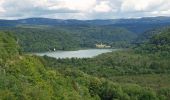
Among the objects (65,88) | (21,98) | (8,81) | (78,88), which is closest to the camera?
(21,98)

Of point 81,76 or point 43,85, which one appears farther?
point 81,76

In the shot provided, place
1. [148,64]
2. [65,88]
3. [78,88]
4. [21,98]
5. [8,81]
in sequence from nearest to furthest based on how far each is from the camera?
[21,98], [8,81], [65,88], [78,88], [148,64]

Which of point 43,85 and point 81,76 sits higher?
point 43,85

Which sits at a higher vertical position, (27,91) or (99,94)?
(27,91)

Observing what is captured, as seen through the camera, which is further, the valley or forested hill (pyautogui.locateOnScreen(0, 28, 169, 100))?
the valley

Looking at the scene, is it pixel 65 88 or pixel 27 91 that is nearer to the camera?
pixel 27 91

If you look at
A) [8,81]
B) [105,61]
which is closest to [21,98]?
[8,81]

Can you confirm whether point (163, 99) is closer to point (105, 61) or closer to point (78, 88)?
point (78, 88)

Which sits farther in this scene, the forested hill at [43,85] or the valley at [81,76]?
the valley at [81,76]
